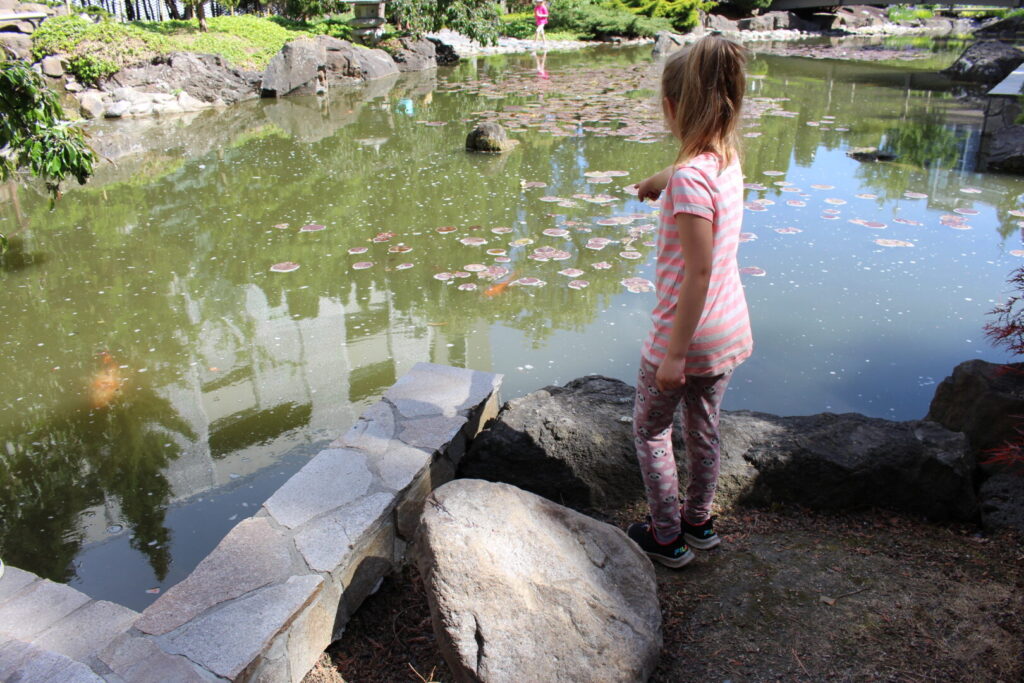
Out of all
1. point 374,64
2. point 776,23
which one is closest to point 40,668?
point 374,64

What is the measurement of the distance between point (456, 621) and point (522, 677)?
0.21 metres

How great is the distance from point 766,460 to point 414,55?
618 inches

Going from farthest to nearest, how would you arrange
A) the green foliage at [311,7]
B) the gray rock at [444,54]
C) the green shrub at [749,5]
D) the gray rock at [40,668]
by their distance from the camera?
1. the green shrub at [749,5]
2. the green foliage at [311,7]
3. the gray rock at [444,54]
4. the gray rock at [40,668]

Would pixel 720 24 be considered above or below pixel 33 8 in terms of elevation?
above

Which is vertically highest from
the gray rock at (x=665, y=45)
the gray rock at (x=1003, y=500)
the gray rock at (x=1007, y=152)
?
the gray rock at (x=665, y=45)

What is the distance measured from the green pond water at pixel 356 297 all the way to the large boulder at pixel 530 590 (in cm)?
130

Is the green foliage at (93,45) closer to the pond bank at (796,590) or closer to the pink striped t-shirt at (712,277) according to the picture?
the pond bank at (796,590)

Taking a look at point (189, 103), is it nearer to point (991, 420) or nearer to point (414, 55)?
point (414, 55)

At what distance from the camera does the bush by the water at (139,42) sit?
1221 cm

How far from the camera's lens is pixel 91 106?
444 inches

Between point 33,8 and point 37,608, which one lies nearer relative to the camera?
point 37,608

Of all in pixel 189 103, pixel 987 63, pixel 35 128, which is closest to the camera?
pixel 35 128

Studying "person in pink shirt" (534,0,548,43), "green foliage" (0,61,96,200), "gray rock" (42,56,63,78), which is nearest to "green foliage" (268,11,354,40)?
"person in pink shirt" (534,0,548,43)

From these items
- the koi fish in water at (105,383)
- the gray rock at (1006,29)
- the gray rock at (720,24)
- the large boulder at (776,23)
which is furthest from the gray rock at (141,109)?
the gray rock at (1006,29)
